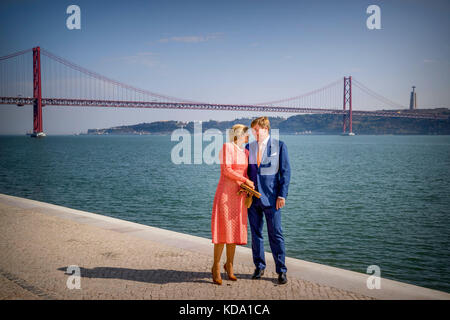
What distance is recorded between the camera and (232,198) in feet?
12.5

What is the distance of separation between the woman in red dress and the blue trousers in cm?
14

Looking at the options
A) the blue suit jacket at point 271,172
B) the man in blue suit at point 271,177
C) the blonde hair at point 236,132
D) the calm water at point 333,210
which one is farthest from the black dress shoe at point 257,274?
the calm water at point 333,210

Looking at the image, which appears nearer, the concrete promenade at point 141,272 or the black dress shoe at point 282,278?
the concrete promenade at point 141,272

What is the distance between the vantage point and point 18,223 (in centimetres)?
664

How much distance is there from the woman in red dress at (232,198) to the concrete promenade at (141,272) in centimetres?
47

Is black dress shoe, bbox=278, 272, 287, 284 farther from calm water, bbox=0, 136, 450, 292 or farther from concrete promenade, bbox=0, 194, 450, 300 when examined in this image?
calm water, bbox=0, 136, 450, 292

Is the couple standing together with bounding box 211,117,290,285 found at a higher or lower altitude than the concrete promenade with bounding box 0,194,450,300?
higher

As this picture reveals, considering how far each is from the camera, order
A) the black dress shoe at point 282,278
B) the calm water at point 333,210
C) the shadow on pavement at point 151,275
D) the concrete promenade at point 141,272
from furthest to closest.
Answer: the calm water at point 333,210 → the shadow on pavement at point 151,275 → the black dress shoe at point 282,278 → the concrete promenade at point 141,272

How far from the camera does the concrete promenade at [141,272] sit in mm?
3582

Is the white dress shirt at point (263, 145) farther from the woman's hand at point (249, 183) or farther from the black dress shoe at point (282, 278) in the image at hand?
the black dress shoe at point (282, 278)

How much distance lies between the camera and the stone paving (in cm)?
359

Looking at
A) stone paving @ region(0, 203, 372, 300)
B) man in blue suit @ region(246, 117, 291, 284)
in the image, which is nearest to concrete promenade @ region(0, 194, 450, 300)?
stone paving @ region(0, 203, 372, 300)

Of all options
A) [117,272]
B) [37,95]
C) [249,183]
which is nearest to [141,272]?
[117,272]

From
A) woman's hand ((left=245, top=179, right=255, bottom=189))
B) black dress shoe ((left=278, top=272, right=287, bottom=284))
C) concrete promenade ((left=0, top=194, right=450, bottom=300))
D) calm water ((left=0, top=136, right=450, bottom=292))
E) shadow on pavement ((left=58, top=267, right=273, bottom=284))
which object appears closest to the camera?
concrete promenade ((left=0, top=194, right=450, bottom=300))
